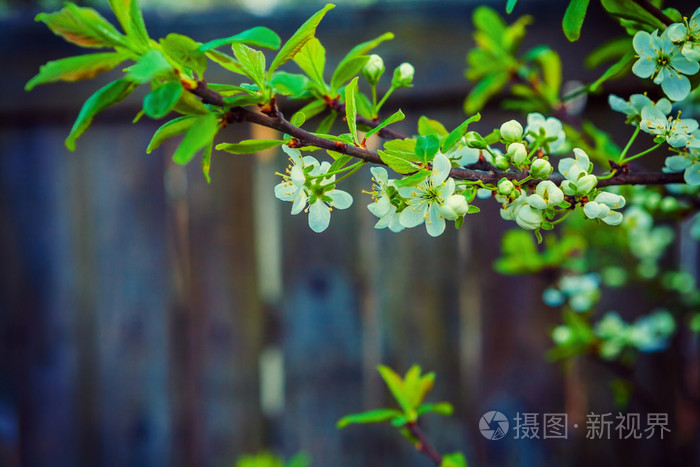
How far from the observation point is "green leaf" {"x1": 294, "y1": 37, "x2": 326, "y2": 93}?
0.50m

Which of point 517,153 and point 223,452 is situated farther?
point 223,452

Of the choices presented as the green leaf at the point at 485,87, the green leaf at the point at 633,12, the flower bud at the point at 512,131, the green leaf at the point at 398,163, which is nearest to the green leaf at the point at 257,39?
the green leaf at the point at 398,163

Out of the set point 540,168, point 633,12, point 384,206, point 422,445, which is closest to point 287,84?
point 384,206

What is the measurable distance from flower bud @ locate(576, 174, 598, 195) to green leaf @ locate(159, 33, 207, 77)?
0.35 metres

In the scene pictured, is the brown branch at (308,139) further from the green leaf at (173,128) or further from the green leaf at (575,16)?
the green leaf at (575,16)

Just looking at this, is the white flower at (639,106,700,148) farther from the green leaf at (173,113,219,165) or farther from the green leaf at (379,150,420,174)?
the green leaf at (173,113,219,165)

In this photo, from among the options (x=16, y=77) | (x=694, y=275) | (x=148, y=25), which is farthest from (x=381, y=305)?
(x=16, y=77)

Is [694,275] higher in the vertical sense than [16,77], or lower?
lower

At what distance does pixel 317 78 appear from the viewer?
527 millimetres

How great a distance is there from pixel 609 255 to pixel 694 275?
20 cm

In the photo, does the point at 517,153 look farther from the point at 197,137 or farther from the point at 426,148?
the point at 197,137

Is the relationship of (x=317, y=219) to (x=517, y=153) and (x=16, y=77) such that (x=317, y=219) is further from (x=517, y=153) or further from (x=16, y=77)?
(x=16, y=77)

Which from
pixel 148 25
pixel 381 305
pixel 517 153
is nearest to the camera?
pixel 517 153

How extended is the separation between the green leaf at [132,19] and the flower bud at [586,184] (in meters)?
0.41
